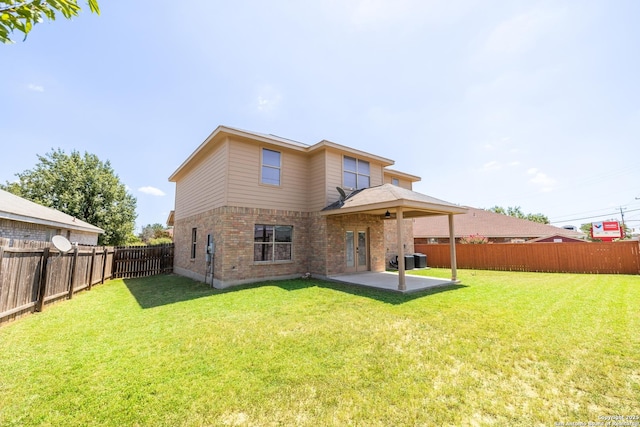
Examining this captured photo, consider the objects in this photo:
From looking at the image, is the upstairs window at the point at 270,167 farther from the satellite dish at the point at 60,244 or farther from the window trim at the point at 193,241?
the satellite dish at the point at 60,244

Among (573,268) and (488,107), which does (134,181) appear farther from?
(573,268)

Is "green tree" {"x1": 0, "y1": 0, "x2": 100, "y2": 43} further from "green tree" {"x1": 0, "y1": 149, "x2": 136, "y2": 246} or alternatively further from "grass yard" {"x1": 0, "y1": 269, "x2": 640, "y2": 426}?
"green tree" {"x1": 0, "y1": 149, "x2": 136, "y2": 246}

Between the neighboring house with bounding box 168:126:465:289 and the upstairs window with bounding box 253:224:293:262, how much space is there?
4 cm

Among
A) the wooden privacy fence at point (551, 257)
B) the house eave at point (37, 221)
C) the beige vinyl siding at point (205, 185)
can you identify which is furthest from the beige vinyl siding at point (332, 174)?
the house eave at point (37, 221)

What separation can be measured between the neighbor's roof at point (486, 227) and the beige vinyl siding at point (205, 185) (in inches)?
785

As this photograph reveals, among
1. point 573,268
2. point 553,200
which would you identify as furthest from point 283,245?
point 553,200

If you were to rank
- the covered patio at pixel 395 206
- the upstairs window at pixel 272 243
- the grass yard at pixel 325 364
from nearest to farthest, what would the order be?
the grass yard at pixel 325 364 < the covered patio at pixel 395 206 < the upstairs window at pixel 272 243

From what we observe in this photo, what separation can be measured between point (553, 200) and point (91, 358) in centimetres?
7116

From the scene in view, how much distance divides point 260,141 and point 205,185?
3.40 metres

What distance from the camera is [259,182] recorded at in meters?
9.67

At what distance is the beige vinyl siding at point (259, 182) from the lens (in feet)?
29.9

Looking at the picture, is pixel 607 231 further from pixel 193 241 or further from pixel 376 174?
pixel 193 241

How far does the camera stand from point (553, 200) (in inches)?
2067

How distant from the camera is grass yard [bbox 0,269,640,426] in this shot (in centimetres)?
251
